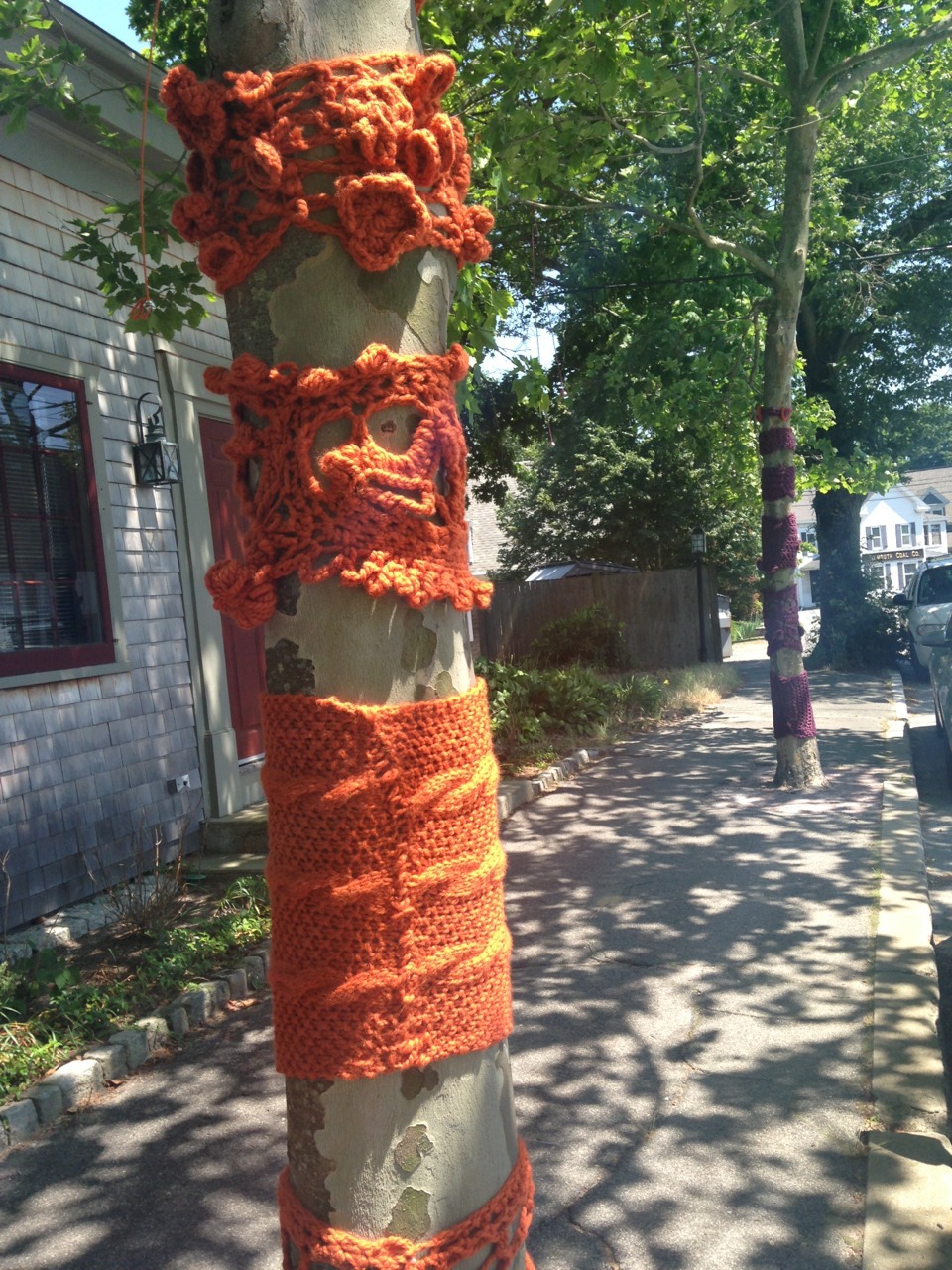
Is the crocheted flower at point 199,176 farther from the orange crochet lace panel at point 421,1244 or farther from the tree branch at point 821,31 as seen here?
the tree branch at point 821,31

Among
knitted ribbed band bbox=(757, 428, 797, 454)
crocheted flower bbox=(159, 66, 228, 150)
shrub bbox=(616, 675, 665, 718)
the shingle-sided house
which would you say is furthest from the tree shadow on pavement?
shrub bbox=(616, 675, 665, 718)

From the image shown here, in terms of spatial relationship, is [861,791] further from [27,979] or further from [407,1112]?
[407,1112]

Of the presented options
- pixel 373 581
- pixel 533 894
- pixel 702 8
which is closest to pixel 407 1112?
pixel 373 581

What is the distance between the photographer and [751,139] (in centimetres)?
1044

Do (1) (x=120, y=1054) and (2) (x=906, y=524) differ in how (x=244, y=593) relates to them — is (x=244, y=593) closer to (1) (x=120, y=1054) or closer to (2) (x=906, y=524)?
(1) (x=120, y=1054)

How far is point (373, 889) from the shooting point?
1568 mm

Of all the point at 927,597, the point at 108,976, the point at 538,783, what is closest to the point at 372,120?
the point at 108,976

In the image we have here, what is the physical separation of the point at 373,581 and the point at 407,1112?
2.48 feet

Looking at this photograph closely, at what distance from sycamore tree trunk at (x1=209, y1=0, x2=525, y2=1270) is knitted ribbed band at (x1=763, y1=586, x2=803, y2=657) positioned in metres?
8.01

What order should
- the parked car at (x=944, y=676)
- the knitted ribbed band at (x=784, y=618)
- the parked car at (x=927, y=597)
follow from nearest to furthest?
the knitted ribbed band at (x=784, y=618), the parked car at (x=944, y=676), the parked car at (x=927, y=597)

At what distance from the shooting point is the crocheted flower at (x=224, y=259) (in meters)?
1.62

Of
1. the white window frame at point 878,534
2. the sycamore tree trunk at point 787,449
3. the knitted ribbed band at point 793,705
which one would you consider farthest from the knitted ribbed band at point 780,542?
the white window frame at point 878,534

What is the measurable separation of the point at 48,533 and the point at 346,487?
5.83 m

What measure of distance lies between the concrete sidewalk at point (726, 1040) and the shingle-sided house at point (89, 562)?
2.64 meters
